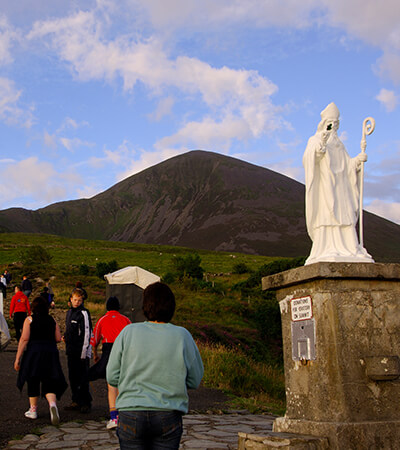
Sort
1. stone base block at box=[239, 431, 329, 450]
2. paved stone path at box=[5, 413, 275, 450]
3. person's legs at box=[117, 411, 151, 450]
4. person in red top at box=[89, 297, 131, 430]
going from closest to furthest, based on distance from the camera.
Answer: person's legs at box=[117, 411, 151, 450]
stone base block at box=[239, 431, 329, 450]
paved stone path at box=[5, 413, 275, 450]
person in red top at box=[89, 297, 131, 430]

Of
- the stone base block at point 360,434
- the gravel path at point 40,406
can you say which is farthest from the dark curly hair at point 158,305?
the gravel path at point 40,406

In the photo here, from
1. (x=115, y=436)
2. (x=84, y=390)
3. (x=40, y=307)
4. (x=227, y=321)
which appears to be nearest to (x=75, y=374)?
(x=84, y=390)

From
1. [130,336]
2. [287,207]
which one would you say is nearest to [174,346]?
[130,336]

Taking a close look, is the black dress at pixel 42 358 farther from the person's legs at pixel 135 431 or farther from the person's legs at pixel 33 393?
the person's legs at pixel 135 431

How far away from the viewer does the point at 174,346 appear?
11.0 feet

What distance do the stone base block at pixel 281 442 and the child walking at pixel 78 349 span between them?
12.5 feet

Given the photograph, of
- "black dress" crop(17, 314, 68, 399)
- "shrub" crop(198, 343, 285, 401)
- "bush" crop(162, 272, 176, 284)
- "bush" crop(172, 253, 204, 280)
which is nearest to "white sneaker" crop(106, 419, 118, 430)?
"black dress" crop(17, 314, 68, 399)

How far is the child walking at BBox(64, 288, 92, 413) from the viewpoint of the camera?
8.14 m

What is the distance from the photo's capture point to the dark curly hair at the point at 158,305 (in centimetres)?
349

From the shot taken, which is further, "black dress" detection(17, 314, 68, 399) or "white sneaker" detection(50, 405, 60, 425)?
"black dress" detection(17, 314, 68, 399)

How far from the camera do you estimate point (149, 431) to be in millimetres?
3172

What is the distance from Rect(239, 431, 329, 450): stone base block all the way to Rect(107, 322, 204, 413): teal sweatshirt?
1.76 metres

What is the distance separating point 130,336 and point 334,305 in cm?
274

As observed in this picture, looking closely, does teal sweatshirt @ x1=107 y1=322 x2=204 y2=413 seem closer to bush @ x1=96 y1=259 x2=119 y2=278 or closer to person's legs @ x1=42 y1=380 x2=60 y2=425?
person's legs @ x1=42 y1=380 x2=60 y2=425
